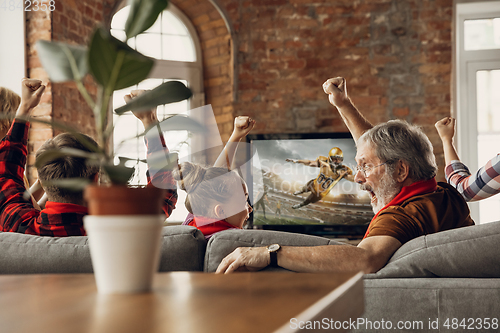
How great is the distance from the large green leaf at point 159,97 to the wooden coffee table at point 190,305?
0.23 m

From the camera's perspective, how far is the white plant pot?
1.77 ft

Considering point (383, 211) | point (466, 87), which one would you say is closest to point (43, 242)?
point (383, 211)

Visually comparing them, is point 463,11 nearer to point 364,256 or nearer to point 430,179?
point 430,179

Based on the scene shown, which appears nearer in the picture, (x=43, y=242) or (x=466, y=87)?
(x=43, y=242)

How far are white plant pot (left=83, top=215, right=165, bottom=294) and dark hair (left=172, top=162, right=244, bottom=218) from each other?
3.54 ft

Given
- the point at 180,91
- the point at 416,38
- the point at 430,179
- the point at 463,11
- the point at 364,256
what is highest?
the point at 463,11

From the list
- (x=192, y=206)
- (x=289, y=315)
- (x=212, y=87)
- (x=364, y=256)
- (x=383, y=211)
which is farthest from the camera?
(x=212, y=87)

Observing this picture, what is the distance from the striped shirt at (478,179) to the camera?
75.2 inches

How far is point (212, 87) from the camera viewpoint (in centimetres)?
442

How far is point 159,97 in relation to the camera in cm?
55

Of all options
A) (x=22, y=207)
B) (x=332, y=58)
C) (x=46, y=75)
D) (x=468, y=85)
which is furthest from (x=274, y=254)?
(x=468, y=85)

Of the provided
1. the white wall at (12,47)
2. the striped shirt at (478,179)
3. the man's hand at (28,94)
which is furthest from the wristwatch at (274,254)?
the white wall at (12,47)

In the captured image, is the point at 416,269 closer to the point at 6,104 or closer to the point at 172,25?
the point at 6,104

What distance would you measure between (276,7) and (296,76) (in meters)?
0.67
